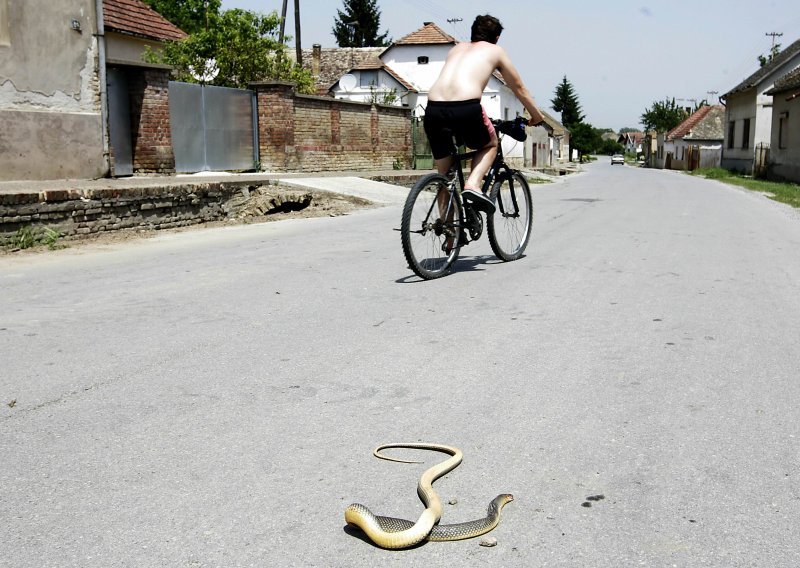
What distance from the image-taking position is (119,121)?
1499 cm

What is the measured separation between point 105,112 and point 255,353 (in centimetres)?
1095

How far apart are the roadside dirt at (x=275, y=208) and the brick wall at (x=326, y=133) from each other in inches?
282

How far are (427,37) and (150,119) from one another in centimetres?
4052

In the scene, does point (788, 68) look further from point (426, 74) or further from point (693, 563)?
point (693, 563)

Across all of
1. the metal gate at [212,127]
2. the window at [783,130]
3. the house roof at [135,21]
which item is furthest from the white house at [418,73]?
the metal gate at [212,127]

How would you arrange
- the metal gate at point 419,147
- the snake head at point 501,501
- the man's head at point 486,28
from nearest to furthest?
the snake head at point 501,501 → the man's head at point 486,28 → the metal gate at point 419,147

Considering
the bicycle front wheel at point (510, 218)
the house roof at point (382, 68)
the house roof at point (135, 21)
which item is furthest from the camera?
the house roof at point (382, 68)

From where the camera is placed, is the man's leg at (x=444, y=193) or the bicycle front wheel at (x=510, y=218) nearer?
the man's leg at (x=444, y=193)

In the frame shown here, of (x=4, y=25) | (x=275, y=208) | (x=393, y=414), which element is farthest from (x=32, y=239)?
(x=393, y=414)

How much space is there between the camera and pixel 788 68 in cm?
4375

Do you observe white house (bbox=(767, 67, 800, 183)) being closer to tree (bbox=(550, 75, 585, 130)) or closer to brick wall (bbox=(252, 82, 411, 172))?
brick wall (bbox=(252, 82, 411, 172))

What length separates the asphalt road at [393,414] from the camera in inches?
91.4

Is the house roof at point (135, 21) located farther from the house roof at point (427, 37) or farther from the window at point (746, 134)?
the window at point (746, 134)

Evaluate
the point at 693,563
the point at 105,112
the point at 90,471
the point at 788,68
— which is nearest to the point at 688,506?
the point at 693,563
